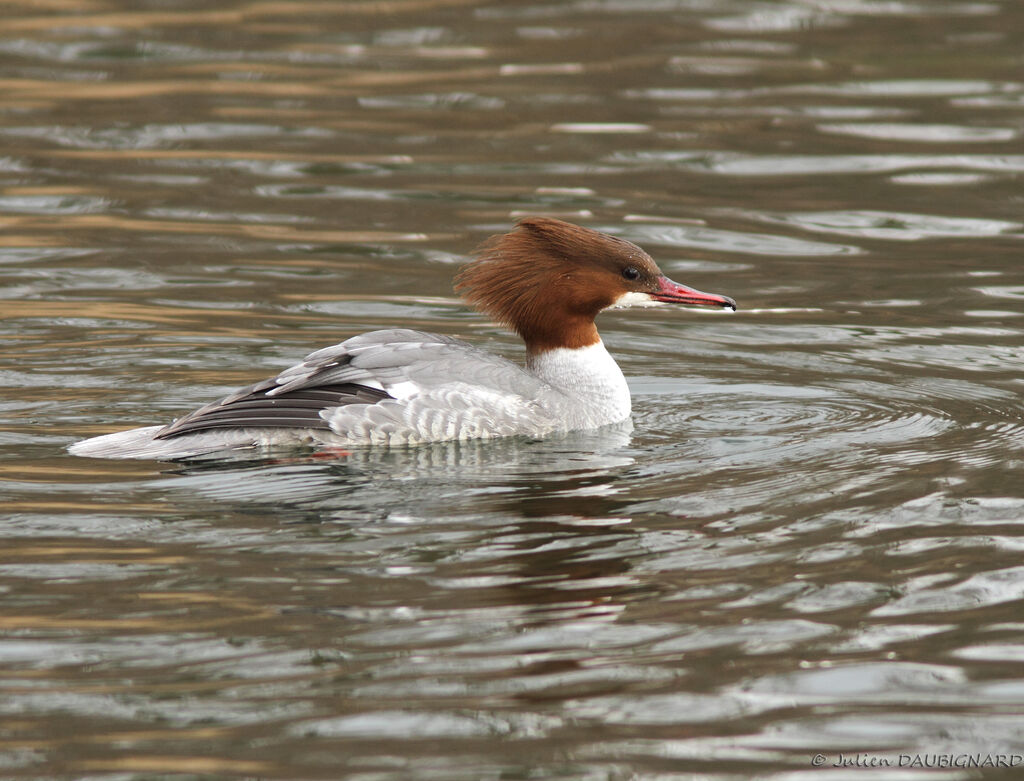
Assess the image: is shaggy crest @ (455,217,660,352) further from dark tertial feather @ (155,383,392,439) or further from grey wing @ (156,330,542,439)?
dark tertial feather @ (155,383,392,439)

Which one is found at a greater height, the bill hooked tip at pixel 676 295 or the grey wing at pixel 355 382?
the bill hooked tip at pixel 676 295

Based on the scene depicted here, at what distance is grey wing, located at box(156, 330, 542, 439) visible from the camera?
7516mm

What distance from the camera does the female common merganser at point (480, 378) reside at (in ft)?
24.7

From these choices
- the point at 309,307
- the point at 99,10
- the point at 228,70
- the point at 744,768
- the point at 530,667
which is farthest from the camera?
the point at 99,10

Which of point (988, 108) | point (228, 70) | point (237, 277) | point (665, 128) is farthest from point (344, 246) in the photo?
point (988, 108)

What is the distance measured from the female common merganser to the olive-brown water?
0.75ft

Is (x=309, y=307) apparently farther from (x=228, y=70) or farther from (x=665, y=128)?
(x=228, y=70)

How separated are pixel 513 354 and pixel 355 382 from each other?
2.24 meters

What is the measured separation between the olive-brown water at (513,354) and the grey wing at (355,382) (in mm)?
326

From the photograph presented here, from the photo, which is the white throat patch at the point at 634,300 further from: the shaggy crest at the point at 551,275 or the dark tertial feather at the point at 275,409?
the dark tertial feather at the point at 275,409

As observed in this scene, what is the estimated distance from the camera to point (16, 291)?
10.6 metres

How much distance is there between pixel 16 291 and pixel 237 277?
4.99 ft

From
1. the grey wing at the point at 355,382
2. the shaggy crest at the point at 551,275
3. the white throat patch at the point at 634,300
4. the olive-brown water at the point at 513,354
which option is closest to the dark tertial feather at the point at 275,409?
the grey wing at the point at 355,382

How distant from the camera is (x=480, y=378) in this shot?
25.8 ft
